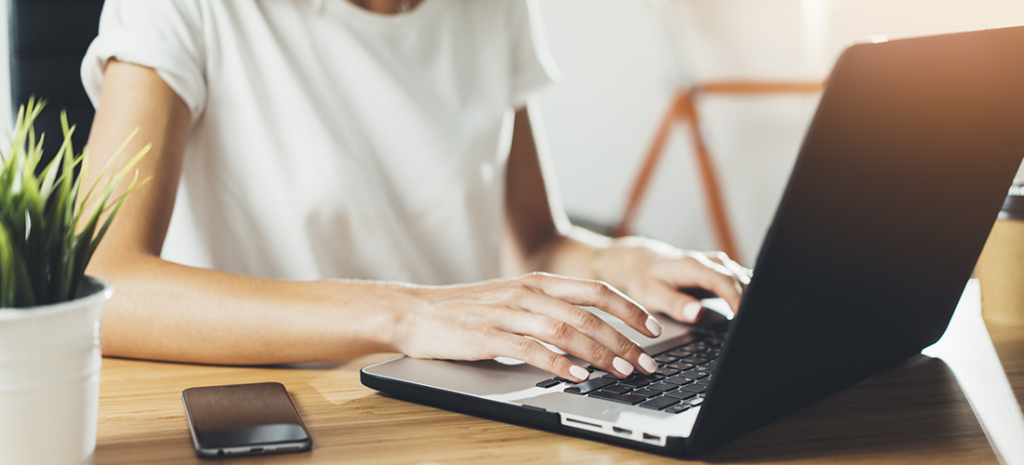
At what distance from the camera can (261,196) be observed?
0.95 meters

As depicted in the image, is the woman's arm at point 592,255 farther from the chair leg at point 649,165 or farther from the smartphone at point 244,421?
the chair leg at point 649,165

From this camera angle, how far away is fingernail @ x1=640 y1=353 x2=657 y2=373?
520mm

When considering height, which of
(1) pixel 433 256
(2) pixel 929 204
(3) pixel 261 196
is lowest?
(1) pixel 433 256

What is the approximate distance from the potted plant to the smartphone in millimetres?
72

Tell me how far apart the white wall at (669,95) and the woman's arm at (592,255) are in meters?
1.94

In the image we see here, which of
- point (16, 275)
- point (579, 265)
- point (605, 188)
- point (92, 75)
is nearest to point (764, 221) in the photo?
point (605, 188)

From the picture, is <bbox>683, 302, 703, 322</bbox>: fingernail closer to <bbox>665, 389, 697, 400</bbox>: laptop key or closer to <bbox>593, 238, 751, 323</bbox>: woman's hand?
<bbox>593, 238, 751, 323</bbox>: woman's hand

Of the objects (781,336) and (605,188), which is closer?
(781,336)

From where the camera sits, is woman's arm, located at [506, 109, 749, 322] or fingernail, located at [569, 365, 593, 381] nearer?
fingernail, located at [569, 365, 593, 381]

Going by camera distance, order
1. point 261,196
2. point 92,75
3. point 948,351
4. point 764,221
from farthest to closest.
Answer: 1. point 764,221
2. point 261,196
3. point 92,75
4. point 948,351

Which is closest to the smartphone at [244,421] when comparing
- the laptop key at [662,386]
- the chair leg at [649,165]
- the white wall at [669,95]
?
the laptop key at [662,386]

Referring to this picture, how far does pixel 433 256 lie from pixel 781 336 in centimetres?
75

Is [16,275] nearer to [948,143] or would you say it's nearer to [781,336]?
[781,336]

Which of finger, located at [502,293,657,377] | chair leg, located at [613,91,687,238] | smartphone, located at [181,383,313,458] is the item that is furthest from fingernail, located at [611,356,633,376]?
chair leg, located at [613,91,687,238]
